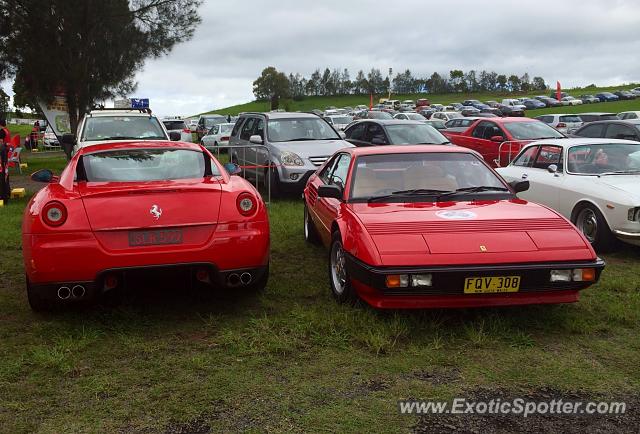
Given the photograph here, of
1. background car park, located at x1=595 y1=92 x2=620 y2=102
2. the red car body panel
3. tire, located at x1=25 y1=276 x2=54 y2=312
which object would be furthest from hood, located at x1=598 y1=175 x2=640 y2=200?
background car park, located at x1=595 y1=92 x2=620 y2=102

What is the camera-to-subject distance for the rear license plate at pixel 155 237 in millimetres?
4402

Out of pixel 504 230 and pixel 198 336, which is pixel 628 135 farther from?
pixel 198 336

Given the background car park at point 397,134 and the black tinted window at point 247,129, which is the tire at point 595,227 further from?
the black tinted window at point 247,129

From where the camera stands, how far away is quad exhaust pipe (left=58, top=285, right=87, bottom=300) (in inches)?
171

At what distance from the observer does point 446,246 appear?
4363mm

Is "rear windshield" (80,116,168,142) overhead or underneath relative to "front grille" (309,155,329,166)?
overhead

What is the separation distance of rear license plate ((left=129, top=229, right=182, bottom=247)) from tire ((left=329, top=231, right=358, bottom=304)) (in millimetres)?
1321

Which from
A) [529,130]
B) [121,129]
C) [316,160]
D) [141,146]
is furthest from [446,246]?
[529,130]

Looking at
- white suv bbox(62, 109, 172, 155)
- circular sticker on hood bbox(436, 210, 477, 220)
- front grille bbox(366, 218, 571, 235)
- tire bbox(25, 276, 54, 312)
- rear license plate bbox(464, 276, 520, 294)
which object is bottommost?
tire bbox(25, 276, 54, 312)

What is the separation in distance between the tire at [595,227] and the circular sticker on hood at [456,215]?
2.82m

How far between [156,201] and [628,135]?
13.2 metres

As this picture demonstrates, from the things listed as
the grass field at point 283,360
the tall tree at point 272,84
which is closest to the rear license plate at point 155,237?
the grass field at point 283,360

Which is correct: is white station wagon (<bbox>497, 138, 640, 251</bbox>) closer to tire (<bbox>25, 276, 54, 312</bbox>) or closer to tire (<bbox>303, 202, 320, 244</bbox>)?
tire (<bbox>303, 202, 320, 244</bbox>)

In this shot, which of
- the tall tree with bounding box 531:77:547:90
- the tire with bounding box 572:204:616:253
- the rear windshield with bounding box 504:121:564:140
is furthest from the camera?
the tall tree with bounding box 531:77:547:90
